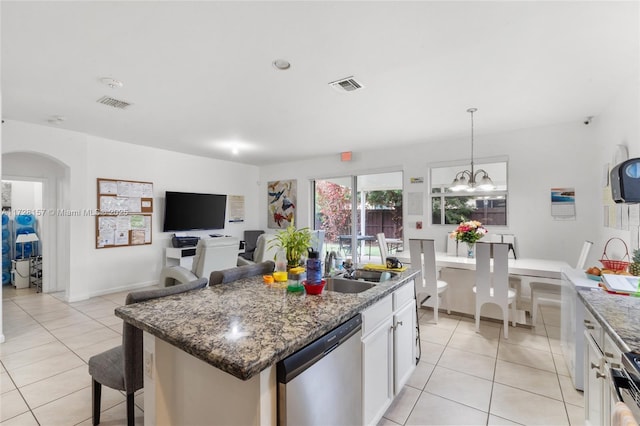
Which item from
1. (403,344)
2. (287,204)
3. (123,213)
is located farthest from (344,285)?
(287,204)

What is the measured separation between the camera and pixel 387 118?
362cm

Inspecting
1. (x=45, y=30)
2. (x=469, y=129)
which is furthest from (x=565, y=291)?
(x=45, y=30)

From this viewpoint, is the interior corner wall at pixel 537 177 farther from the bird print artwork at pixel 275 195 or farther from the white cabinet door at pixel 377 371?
the white cabinet door at pixel 377 371

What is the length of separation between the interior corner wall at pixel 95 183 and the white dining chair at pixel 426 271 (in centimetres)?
422

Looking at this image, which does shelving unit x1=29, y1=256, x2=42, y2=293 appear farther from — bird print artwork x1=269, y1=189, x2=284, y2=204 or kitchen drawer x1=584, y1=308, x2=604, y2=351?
kitchen drawer x1=584, y1=308, x2=604, y2=351

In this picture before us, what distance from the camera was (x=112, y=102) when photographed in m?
3.10

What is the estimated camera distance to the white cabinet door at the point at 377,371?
1613 mm

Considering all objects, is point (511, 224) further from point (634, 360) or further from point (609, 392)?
point (634, 360)

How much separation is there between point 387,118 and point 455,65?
1.31 m

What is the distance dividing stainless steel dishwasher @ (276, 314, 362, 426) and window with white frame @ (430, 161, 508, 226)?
3462mm

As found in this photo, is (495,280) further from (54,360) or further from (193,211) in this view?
(193,211)

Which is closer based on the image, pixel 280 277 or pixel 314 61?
pixel 280 277

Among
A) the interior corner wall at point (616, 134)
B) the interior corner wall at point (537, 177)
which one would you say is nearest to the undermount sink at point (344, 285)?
the interior corner wall at point (616, 134)

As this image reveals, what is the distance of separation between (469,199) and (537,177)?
900 mm
